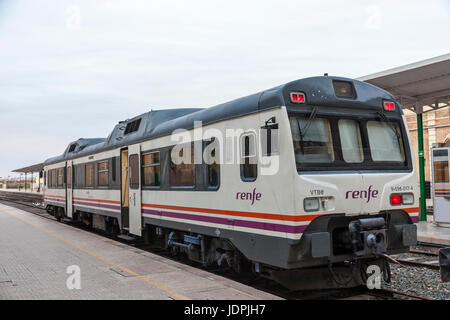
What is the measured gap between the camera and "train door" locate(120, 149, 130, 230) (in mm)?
11586

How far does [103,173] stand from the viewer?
13.2 metres

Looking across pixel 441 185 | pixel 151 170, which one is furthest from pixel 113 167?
pixel 441 185

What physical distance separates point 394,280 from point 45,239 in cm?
907

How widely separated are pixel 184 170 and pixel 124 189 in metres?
3.81

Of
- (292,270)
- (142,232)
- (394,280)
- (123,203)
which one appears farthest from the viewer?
(123,203)

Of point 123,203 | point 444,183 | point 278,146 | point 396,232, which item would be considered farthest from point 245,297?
point 444,183

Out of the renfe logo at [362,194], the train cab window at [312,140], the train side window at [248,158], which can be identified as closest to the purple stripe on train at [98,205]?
the train side window at [248,158]

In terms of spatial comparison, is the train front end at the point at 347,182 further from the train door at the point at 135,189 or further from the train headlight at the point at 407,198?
the train door at the point at 135,189

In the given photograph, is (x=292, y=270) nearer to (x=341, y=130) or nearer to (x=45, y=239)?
(x=341, y=130)

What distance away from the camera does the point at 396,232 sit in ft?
21.2

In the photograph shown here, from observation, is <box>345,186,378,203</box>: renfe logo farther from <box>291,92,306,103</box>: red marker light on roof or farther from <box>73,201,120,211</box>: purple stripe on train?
<box>73,201,120,211</box>: purple stripe on train

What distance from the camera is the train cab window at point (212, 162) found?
Result: 23.9 ft

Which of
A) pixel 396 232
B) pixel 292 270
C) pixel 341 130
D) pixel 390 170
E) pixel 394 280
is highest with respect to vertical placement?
pixel 341 130
